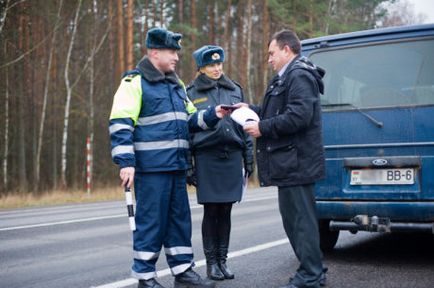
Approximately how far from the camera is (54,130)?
3030 centimetres

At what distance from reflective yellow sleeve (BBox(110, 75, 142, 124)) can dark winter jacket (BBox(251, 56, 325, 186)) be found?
3.25ft

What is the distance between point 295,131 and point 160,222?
Answer: 1.30 meters

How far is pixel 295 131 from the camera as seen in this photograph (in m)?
4.36

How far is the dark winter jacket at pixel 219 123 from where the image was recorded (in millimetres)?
5172

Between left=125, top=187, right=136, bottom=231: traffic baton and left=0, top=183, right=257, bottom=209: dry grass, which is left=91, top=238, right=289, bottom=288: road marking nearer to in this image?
left=125, top=187, right=136, bottom=231: traffic baton

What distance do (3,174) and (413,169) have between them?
2476 centimetres

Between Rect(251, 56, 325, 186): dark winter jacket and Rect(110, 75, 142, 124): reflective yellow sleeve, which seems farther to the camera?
Rect(110, 75, 142, 124): reflective yellow sleeve

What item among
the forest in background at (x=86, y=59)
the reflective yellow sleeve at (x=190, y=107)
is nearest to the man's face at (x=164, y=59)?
the reflective yellow sleeve at (x=190, y=107)

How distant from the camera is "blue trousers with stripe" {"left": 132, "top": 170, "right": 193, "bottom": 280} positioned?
4559mm

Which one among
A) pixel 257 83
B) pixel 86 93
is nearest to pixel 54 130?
pixel 86 93

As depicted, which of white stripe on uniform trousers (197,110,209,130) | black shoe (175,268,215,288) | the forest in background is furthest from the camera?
the forest in background

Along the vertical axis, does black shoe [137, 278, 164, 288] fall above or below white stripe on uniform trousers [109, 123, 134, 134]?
below

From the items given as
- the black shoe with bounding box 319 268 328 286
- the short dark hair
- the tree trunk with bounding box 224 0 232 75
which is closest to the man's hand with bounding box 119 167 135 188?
the short dark hair

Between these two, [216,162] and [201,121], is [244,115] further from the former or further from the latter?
[216,162]
